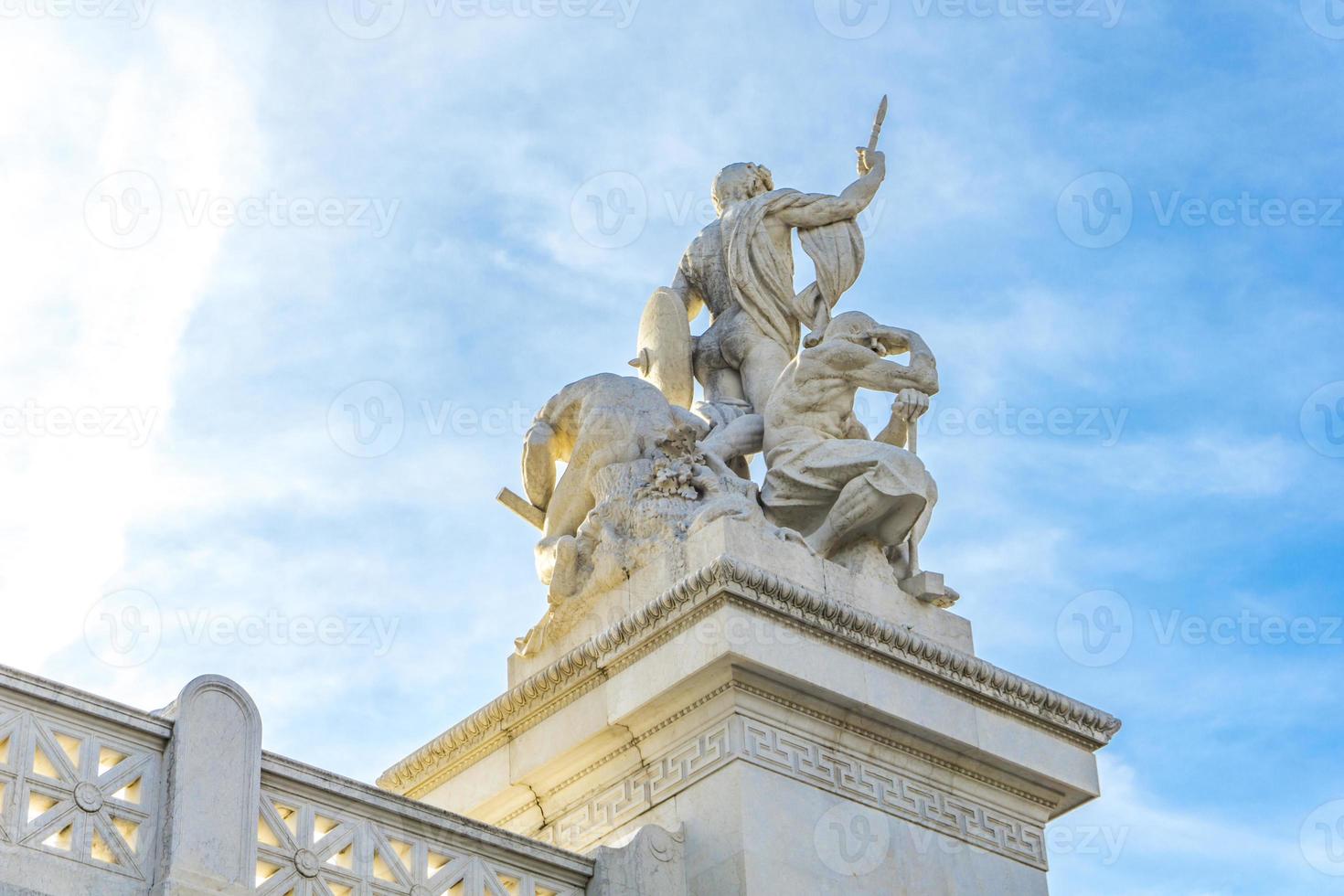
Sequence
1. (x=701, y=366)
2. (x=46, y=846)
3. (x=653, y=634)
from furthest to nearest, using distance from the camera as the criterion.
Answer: (x=701, y=366)
(x=653, y=634)
(x=46, y=846)

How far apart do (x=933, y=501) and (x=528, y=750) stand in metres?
2.98

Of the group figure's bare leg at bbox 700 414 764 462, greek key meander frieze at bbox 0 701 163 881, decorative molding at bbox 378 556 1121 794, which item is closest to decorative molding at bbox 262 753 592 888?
greek key meander frieze at bbox 0 701 163 881

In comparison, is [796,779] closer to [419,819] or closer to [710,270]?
[419,819]

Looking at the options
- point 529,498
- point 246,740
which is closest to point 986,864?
point 529,498

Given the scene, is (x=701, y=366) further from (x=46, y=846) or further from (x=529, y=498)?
(x=46, y=846)

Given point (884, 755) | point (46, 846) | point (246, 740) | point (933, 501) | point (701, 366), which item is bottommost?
point (46, 846)

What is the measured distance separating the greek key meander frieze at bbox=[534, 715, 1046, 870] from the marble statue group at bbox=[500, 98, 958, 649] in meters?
1.30

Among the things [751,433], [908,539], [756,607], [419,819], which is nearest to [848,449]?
[908,539]

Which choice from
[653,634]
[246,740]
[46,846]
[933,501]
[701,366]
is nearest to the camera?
[46,846]

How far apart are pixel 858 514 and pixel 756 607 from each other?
4.55 feet

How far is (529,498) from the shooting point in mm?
14578

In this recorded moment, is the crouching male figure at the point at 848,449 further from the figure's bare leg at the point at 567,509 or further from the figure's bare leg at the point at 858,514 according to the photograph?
the figure's bare leg at the point at 567,509

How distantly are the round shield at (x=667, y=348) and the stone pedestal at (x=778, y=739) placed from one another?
101 inches

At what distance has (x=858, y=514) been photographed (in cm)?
1365
